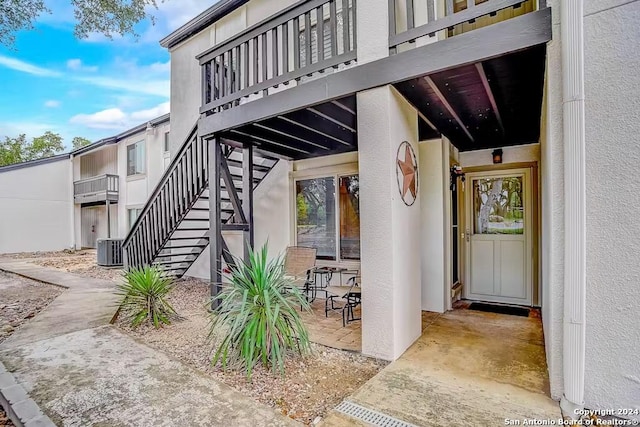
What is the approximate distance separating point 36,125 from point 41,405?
26.7m

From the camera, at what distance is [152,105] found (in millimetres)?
21078

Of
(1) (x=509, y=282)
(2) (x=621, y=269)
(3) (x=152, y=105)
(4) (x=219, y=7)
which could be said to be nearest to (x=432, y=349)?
(2) (x=621, y=269)

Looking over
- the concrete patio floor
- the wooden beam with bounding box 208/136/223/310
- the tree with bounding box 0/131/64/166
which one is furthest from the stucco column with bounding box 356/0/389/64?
the tree with bounding box 0/131/64/166

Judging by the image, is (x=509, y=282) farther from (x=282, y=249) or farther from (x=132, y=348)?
(x=132, y=348)

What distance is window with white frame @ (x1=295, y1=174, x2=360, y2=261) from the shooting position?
5.55 meters

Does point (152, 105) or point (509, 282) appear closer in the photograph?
point (509, 282)

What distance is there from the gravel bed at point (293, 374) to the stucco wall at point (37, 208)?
13949 mm

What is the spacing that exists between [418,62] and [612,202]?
172 cm

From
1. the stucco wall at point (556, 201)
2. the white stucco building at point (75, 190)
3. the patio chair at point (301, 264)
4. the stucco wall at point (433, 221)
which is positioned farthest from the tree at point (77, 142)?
the stucco wall at point (556, 201)

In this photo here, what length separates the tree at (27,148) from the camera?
2170 centimetres

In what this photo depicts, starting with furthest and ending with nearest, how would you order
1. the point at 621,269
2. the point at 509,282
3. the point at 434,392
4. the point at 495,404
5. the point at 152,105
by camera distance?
the point at 152,105, the point at 509,282, the point at 434,392, the point at 495,404, the point at 621,269

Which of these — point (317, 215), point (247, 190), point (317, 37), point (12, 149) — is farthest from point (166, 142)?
point (12, 149)

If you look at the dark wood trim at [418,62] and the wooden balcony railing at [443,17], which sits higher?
the wooden balcony railing at [443,17]

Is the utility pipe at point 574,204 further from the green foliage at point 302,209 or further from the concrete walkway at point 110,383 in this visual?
the green foliage at point 302,209
